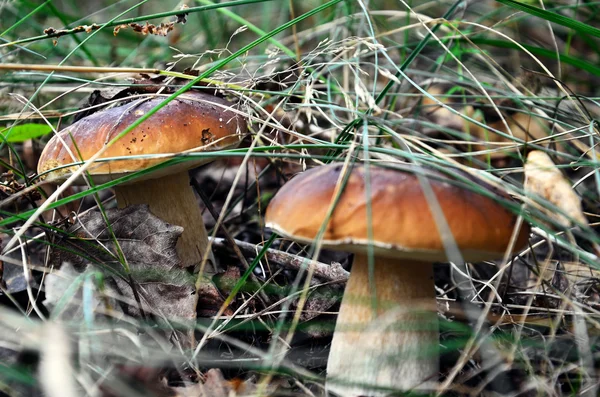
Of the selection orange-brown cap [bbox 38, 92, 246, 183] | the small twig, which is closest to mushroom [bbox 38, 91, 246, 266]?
orange-brown cap [bbox 38, 92, 246, 183]

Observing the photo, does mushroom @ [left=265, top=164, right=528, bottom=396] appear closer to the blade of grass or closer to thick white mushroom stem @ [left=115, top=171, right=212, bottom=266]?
thick white mushroom stem @ [left=115, top=171, right=212, bottom=266]

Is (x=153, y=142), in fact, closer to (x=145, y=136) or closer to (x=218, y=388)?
(x=145, y=136)

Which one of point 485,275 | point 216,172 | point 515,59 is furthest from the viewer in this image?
point 515,59

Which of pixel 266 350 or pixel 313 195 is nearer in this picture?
pixel 313 195

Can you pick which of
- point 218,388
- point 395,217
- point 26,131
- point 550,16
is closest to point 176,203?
point 26,131

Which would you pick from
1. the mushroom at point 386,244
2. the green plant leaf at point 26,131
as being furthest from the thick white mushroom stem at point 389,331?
the green plant leaf at point 26,131

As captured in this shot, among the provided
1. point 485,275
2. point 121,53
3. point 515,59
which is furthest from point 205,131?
point 515,59

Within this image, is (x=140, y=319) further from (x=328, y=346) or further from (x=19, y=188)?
(x=19, y=188)

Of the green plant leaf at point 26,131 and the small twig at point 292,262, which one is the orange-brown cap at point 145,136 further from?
the small twig at point 292,262
